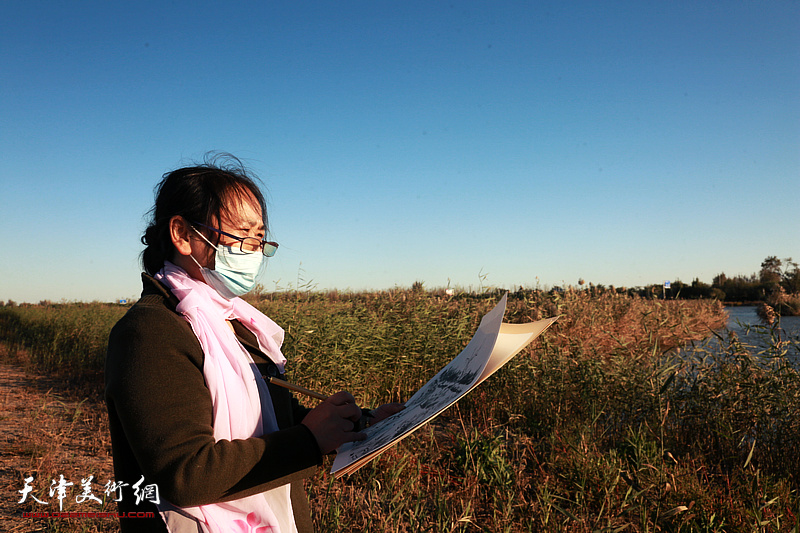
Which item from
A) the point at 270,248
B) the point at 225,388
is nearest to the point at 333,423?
the point at 225,388

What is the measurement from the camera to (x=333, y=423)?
3.76 ft

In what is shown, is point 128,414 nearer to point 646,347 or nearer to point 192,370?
point 192,370

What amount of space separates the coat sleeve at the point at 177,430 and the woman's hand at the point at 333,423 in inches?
0.8

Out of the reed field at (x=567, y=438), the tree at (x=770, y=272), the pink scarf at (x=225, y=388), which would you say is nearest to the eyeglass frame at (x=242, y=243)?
the pink scarf at (x=225, y=388)

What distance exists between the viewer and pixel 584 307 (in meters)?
9.16

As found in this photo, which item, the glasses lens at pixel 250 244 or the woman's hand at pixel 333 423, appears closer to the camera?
the woman's hand at pixel 333 423

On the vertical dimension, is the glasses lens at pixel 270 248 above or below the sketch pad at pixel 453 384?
above

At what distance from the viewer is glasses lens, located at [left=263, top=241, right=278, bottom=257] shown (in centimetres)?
167

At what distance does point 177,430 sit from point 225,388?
206mm

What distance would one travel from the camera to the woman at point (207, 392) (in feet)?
3.34

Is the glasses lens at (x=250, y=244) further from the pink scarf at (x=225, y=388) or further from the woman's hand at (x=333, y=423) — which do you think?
the woman's hand at (x=333, y=423)

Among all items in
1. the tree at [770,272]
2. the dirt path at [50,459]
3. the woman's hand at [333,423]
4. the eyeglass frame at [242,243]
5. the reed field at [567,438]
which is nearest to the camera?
the woman's hand at [333,423]

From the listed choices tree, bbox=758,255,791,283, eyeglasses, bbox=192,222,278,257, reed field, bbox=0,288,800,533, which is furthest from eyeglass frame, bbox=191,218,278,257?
tree, bbox=758,255,791,283

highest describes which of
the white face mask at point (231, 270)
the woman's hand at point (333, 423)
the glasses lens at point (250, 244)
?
the glasses lens at point (250, 244)
